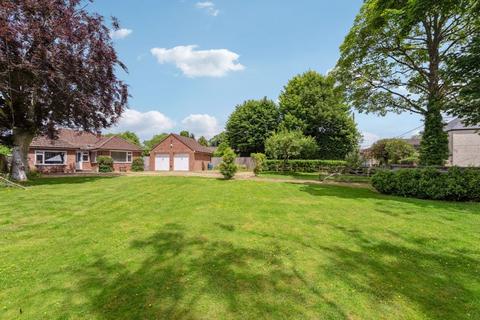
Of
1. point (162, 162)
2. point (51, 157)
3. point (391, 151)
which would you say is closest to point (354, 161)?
point (391, 151)

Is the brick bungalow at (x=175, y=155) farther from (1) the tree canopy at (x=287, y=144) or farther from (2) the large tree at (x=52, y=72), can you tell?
(2) the large tree at (x=52, y=72)

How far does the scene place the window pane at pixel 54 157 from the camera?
25.1 meters

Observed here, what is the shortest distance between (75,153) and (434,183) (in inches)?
1178

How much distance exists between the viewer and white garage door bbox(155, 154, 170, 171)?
1243 inches

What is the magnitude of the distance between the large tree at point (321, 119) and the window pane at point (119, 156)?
769 inches

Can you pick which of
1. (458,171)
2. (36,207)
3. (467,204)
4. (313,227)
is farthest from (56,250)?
(458,171)

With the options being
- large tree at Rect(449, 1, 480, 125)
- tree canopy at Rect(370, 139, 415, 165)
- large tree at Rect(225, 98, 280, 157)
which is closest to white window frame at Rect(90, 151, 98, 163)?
large tree at Rect(225, 98, 280, 157)

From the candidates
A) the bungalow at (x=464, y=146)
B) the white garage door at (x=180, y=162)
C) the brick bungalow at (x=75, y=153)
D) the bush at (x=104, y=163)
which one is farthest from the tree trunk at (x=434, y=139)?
the bush at (x=104, y=163)

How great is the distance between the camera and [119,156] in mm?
30812

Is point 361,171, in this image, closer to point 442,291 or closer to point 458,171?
point 458,171

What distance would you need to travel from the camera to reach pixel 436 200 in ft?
34.4

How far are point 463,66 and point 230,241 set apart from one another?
12.2m

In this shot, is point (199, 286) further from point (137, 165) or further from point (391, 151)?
point (391, 151)

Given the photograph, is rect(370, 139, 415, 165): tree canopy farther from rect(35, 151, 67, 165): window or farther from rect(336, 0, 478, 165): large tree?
rect(35, 151, 67, 165): window
